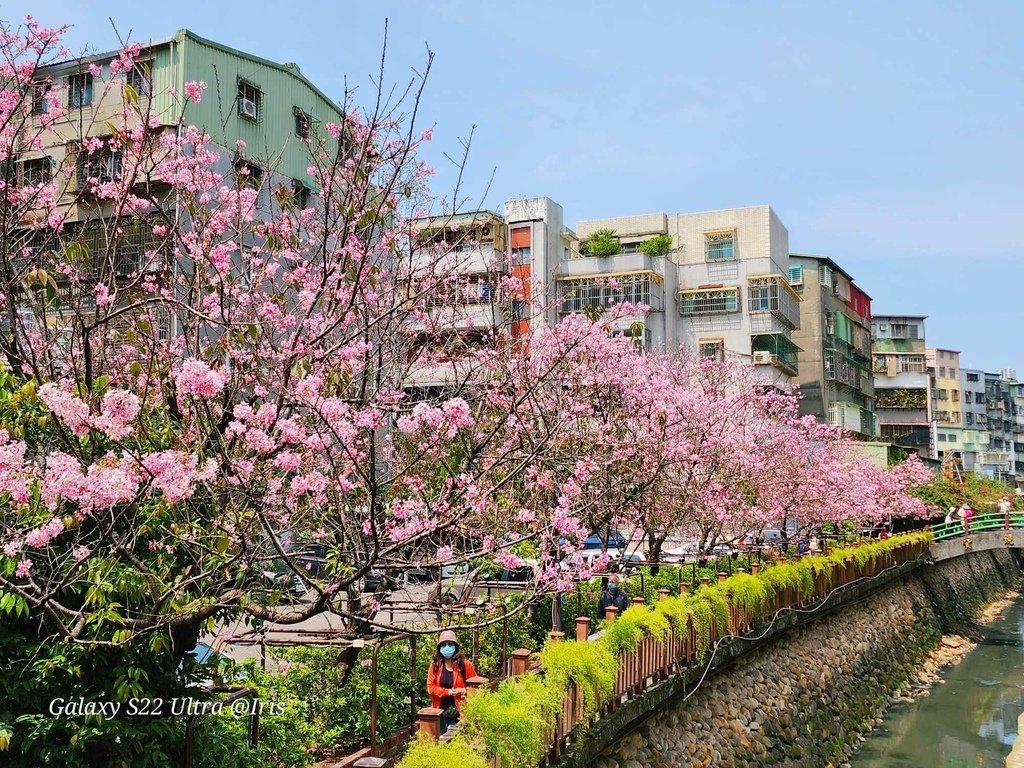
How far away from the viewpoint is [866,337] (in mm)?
59250

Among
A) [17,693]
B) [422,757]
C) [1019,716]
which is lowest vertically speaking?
[1019,716]

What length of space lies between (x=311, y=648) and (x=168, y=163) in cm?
529

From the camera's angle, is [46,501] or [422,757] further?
[422,757]

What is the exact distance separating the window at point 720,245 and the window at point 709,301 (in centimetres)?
212

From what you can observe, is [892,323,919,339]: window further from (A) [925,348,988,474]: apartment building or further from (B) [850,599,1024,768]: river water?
(B) [850,599,1024,768]: river water

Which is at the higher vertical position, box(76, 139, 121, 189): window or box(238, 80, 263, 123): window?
box(238, 80, 263, 123): window

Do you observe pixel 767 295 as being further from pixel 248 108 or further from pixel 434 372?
pixel 434 372

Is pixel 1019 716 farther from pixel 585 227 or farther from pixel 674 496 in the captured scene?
pixel 585 227

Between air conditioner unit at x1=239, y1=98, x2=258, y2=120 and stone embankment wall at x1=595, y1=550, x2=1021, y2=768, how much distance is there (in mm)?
19286

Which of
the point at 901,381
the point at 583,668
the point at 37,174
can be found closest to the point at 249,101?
the point at 37,174

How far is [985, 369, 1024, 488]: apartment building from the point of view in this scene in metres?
97.2

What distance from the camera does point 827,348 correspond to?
158ft

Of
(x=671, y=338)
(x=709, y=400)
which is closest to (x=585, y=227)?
(x=671, y=338)

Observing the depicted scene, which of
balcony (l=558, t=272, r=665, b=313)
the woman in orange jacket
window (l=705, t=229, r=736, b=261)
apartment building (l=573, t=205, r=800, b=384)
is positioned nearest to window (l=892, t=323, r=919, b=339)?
apartment building (l=573, t=205, r=800, b=384)
